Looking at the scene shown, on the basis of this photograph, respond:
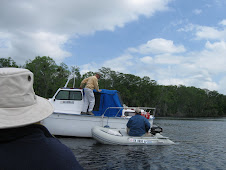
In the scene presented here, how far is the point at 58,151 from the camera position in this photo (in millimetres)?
1382

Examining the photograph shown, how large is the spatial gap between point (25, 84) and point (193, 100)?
344ft

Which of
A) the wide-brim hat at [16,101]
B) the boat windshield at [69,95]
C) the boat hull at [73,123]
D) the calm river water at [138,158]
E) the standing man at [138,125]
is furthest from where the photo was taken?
the boat windshield at [69,95]

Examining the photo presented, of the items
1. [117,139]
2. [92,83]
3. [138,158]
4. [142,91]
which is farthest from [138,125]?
[142,91]

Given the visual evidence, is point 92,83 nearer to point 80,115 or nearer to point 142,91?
point 80,115

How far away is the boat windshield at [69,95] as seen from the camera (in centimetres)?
1228

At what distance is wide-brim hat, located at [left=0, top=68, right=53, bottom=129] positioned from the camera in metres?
1.35

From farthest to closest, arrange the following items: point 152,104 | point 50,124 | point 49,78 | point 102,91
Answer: point 152,104, point 49,78, point 102,91, point 50,124

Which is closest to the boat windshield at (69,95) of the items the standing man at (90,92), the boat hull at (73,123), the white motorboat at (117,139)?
the standing man at (90,92)

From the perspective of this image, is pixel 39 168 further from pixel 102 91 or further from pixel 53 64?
pixel 53 64

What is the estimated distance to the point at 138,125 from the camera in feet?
33.7

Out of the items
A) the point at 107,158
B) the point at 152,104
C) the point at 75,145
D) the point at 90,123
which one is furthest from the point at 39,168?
the point at 152,104

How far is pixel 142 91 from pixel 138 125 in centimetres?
7324

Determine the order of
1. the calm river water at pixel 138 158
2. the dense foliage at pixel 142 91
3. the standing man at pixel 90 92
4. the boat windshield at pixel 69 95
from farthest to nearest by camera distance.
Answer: the dense foliage at pixel 142 91 < the boat windshield at pixel 69 95 < the standing man at pixel 90 92 < the calm river water at pixel 138 158

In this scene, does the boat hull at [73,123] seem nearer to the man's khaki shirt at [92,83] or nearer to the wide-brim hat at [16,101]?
the man's khaki shirt at [92,83]
